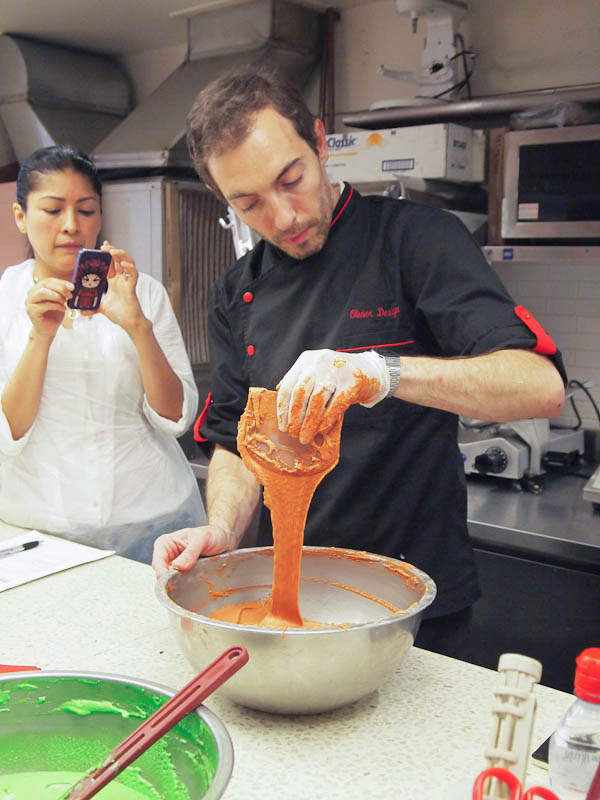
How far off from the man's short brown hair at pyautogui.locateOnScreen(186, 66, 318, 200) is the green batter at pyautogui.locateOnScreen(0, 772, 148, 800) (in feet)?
3.82

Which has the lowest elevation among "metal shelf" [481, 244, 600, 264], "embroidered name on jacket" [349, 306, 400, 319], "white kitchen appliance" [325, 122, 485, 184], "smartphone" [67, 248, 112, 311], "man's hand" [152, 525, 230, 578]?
"man's hand" [152, 525, 230, 578]

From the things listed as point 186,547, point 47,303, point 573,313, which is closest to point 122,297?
point 47,303

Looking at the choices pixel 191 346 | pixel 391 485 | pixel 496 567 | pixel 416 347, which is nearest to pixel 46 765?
pixel 391 485

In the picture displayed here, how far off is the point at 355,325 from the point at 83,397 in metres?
0.99

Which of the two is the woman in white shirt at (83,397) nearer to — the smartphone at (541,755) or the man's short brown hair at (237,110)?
the man's short brown hair at (237,110)

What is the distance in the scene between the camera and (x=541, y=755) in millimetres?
991

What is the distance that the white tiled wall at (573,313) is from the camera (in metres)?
3.33

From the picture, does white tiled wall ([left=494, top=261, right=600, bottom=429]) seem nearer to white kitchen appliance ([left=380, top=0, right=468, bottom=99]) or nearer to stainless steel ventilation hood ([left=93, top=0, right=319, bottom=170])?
white kitchen appliance ([left=380, top=0, right=468, bottom=99])

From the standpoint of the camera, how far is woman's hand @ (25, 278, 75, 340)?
2.19m

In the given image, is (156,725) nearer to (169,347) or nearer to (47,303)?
(47,303)

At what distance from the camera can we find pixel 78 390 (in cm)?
239

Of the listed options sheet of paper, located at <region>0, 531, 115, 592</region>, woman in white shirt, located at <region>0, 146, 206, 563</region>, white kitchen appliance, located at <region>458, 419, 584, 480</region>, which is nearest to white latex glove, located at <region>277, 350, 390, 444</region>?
sheet of paper, located at <region>0, 531, 115, 592</region>

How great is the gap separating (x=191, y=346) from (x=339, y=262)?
2.41 meters

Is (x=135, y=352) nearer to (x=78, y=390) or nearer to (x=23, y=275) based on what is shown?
(x=78, y=390)
